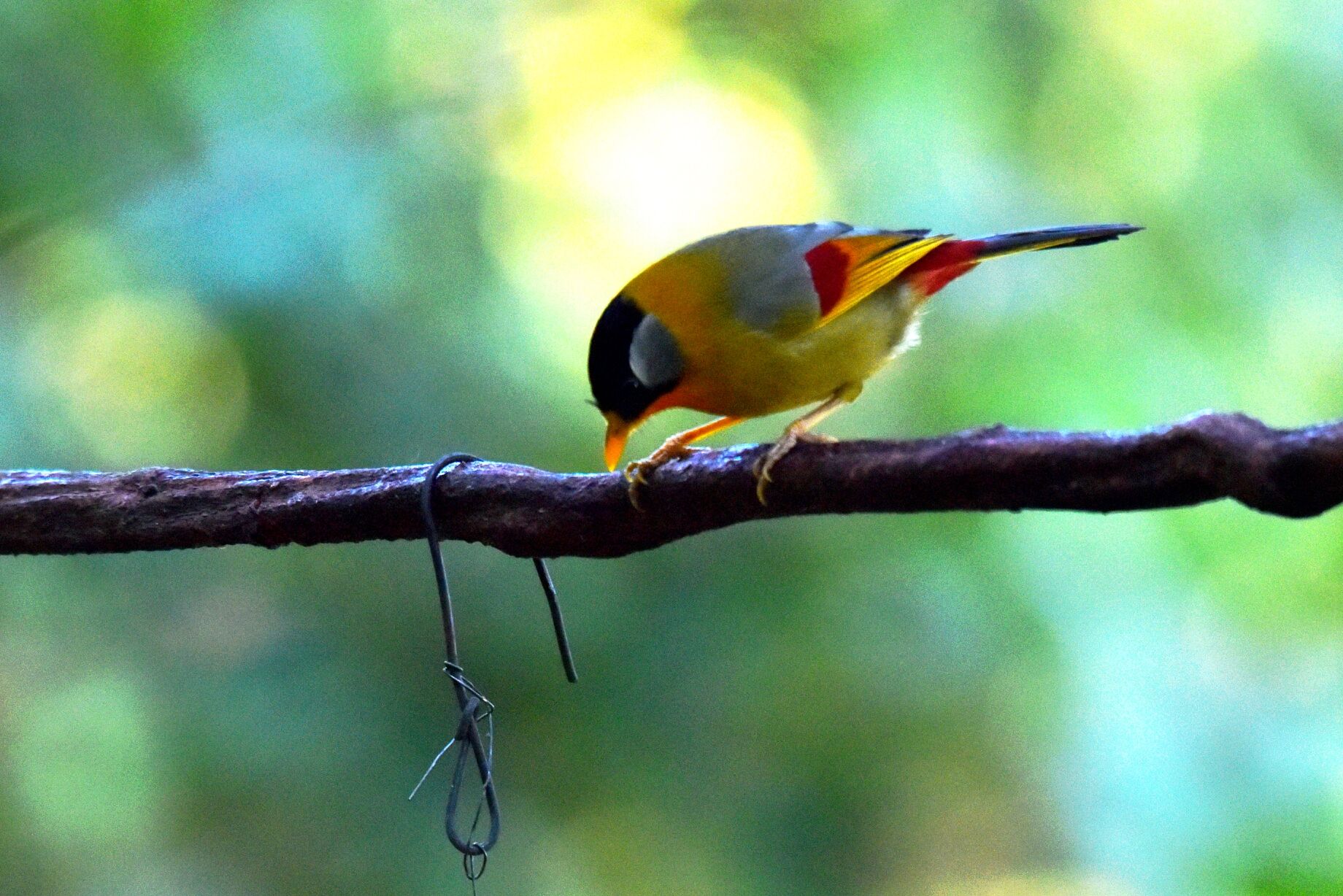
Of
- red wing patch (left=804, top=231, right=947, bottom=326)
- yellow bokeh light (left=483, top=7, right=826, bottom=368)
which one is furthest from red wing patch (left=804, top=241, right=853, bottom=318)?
yellow bokeh light (left=483, top=7, right=826, bottom=368)

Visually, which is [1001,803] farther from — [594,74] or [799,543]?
[594,74]

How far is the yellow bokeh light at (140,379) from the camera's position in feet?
9.04

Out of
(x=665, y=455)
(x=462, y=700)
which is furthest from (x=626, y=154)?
(x=462, y=700)

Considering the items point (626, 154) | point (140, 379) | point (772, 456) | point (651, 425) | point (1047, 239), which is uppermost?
point (626, 154)

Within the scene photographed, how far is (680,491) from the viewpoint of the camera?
1585 mm

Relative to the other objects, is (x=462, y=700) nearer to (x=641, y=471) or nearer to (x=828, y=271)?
(x=641, y=471)

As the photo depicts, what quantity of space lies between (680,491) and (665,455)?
23cm

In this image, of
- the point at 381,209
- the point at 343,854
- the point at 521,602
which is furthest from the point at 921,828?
the point at 381,209

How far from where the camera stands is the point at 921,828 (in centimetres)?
305

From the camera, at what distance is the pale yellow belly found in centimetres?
202

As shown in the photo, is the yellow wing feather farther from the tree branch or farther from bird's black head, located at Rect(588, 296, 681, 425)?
the tree branch

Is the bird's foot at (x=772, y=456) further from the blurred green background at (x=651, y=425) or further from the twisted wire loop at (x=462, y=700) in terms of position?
the blurred green background at (x=651, y=425)

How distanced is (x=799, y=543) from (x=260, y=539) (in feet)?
5.14

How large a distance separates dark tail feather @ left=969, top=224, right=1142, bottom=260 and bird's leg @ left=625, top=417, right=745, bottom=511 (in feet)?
1.70
